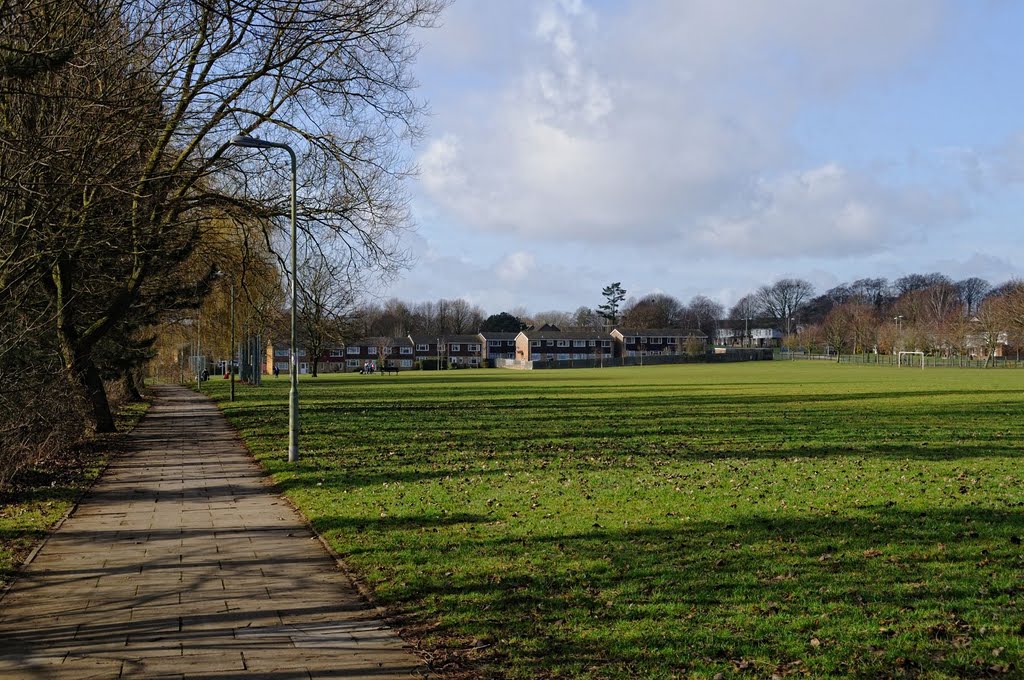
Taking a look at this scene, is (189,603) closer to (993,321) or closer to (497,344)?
(993,321)

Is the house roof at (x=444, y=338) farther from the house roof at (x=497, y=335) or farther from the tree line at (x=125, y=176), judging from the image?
the tree line at (x=125, y=176)

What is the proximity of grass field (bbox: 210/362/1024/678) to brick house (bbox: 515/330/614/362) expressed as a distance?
404 ft

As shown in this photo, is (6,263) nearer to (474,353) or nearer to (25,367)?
(25,367)

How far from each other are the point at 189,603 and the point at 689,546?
4685mm

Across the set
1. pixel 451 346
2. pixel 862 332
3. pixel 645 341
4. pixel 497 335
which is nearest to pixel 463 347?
pixel 451 346

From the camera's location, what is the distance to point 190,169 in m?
17.5

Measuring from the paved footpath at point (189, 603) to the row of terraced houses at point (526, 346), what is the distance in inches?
4705

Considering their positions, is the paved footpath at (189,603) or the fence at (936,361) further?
the fence at (936,361)

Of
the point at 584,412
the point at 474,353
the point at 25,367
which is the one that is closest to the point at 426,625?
the point at 25,367

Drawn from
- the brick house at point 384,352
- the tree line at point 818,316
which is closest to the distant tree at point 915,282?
the tree line at point 818,316

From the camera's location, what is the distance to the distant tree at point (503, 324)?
6339 inches

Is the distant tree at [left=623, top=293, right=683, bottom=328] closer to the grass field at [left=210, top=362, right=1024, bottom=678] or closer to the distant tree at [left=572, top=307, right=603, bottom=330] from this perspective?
the distant tree at [left=572, top=307, right=603, bottom=330]

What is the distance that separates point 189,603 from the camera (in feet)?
23.0

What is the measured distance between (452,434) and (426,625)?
51.4 ft
